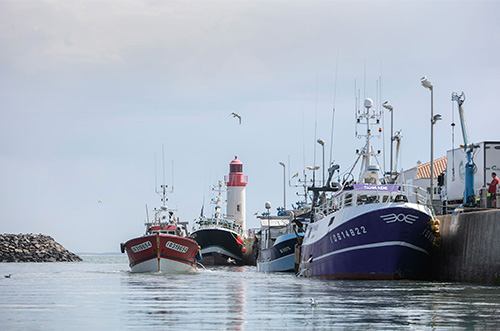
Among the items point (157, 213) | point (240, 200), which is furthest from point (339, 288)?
point (240, 200)

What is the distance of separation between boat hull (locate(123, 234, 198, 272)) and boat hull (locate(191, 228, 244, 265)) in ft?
115

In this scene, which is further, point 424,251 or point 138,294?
point 424,251

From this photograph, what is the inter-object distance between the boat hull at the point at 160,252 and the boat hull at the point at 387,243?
51.6ft

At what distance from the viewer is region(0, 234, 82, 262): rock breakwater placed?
388ft

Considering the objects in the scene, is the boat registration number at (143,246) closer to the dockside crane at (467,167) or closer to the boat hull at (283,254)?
the boat hull at (283,254)

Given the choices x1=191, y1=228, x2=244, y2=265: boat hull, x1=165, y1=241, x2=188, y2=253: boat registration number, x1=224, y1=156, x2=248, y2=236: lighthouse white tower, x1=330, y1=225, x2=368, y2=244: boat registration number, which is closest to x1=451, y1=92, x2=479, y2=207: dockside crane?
x1=330, y1=225, x2=368, y2=244: boat registration number

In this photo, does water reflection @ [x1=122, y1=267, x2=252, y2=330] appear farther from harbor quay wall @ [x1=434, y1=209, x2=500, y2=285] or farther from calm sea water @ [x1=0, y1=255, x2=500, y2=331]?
harbor quay wall @ [x1=434, y1=209, x2=500, y2=285]

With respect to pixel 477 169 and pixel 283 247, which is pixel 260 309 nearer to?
pixel 477 169

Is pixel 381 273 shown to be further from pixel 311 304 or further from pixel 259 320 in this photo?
pixel 259 320

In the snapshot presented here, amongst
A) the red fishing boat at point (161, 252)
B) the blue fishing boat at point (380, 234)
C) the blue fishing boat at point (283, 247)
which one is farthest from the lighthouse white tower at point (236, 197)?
the blue fishing boat at point (380, 234)

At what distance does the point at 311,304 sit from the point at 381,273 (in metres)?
12.2

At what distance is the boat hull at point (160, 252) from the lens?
→ 152 feet

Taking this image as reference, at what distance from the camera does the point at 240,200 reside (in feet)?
322

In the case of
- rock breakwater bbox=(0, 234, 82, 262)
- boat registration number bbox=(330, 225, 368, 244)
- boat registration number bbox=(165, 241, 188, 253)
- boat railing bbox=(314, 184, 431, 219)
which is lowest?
rock breakwater bbox=(0, 234, 82, 262)
